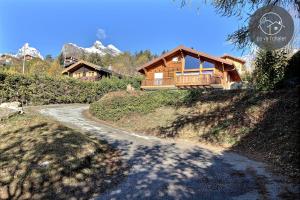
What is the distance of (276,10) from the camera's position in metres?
15.5

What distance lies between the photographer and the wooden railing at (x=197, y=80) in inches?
1447

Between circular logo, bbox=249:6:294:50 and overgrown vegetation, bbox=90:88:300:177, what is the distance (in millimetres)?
2952

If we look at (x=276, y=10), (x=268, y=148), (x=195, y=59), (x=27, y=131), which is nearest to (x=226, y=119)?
(x=268, y=148)

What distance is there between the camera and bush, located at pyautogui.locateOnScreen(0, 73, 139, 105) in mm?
28547

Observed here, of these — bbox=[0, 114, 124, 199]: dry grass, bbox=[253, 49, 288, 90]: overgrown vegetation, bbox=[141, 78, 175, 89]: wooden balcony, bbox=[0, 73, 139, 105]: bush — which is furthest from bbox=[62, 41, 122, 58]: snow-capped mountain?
bbox=[0, 114, 124, 199]: dry grass

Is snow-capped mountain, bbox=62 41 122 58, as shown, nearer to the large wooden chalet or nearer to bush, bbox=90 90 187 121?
the large wooden chalet

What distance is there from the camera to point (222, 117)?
18938 millimetres

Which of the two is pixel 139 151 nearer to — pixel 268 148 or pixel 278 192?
pixel 268 148

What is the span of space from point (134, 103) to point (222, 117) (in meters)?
8.06

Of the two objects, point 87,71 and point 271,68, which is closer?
point 271,68

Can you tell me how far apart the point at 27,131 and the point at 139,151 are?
15.7 ft

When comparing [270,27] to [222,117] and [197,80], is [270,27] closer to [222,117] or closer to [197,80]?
[222,117]

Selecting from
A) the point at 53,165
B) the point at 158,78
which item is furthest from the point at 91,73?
the point at 53,165

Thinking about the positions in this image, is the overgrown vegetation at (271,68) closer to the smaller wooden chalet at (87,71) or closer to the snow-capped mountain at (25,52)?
the smaller wooden chalet at (87,71)
